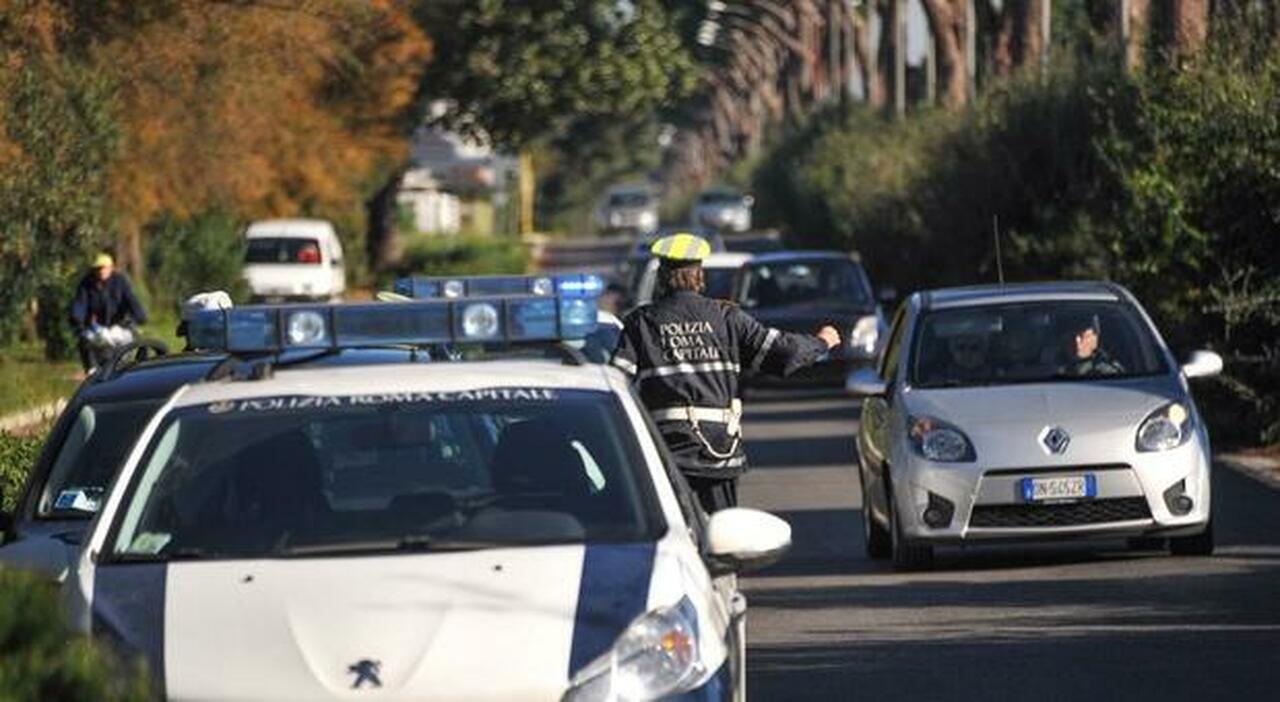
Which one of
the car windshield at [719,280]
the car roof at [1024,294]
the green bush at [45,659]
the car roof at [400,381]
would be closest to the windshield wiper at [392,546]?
the car roof at [400,381]

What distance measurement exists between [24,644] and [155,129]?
37.0m

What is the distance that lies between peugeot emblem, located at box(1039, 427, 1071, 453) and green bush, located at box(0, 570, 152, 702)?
380 inches

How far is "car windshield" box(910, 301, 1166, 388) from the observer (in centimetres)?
1666

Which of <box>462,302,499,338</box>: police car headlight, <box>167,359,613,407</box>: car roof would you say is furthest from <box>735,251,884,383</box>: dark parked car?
<box>462,302,499,338</box>: police car headlight

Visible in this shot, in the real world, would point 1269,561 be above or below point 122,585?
below

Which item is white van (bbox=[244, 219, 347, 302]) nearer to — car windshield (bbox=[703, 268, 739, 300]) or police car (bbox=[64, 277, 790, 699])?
car windshield (bbox=[703, 268, 739, 300])

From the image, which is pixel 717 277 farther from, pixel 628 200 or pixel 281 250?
pixel 628 200

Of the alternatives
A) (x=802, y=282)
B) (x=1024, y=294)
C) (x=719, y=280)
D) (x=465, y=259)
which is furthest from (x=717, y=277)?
(x=465, y=259)

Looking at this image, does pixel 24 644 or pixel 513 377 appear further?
pixel 513 377

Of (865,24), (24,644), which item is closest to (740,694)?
(24,644)

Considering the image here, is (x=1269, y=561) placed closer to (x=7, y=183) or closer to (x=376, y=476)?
(x=376, y=476)

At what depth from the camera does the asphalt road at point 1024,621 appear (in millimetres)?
11812

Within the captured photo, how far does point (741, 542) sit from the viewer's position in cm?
831

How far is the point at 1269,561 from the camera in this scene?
15.9 metres
